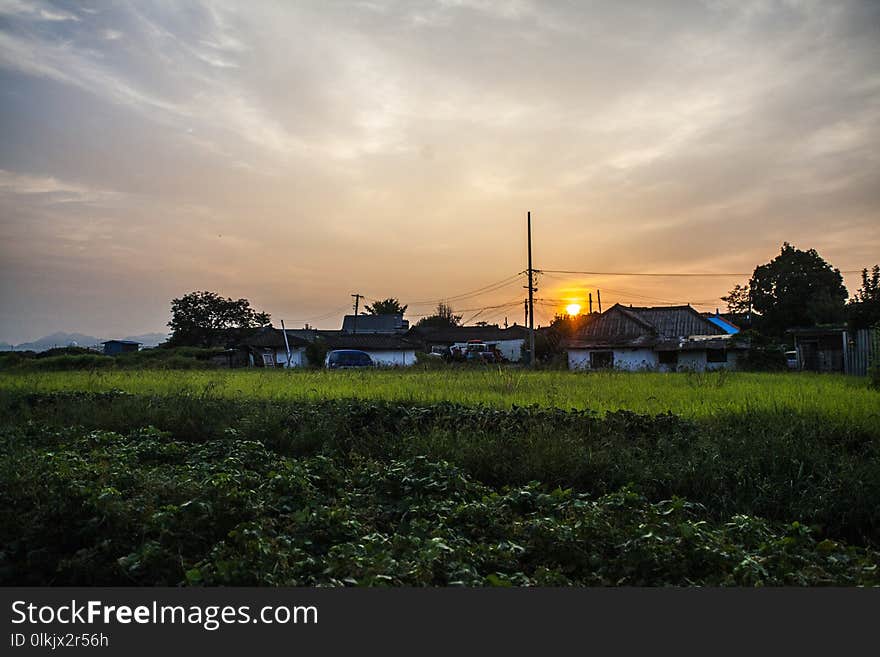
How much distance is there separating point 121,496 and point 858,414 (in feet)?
32.0

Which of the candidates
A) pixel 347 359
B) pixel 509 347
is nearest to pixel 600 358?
pixel 347 359

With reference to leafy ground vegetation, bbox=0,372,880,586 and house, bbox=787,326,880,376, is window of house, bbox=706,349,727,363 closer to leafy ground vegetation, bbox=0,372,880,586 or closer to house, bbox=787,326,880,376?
house, bbox=787,326,880,376

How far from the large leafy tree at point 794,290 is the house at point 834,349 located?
15.8 meters

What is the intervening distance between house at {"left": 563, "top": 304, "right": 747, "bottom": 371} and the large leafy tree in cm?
1106

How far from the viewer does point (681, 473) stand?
24.1 feet

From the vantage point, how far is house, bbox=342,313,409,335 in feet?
200

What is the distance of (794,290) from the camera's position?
4756 cm

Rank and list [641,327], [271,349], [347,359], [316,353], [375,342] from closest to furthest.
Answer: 1. [347,359]
2. [316,353]
3. [641,327]
4. [271,349]
5. [375,342]

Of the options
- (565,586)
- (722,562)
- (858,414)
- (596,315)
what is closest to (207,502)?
(565,586)

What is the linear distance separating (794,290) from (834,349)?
20639 millimetres

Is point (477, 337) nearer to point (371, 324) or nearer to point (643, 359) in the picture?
point (371, 324)

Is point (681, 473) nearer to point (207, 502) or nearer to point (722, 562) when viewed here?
point (722, 562)

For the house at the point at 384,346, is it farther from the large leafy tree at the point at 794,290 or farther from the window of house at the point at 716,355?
the large leafy tree at the point at 794,290

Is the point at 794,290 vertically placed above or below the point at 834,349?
above
